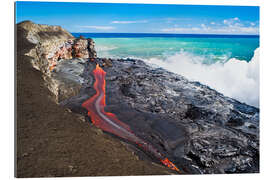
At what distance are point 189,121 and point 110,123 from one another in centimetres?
344

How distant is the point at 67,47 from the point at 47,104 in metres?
14.7

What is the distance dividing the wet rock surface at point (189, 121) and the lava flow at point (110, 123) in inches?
9.7

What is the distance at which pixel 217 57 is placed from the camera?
6.43 meters

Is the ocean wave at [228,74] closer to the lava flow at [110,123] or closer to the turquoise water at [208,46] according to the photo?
the turquoise water at [208,46]

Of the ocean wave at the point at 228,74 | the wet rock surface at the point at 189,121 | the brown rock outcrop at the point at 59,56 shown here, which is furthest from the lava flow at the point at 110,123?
the ocean wave at the point at 228,74

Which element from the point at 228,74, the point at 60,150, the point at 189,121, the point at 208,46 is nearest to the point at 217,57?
the point at 208,46

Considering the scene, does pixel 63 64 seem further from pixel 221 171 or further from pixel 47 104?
pixel 221 171

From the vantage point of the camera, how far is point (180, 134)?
7254mm

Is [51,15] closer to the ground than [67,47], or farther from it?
closer to the ground

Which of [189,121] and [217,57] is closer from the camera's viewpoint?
[217,57]

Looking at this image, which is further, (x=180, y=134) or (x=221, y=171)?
(x=180, y=134)

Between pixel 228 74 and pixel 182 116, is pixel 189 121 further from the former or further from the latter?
pixel 228 74

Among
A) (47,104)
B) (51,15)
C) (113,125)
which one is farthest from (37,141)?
(113,125)

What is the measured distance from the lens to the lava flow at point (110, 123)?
6.20 metres
